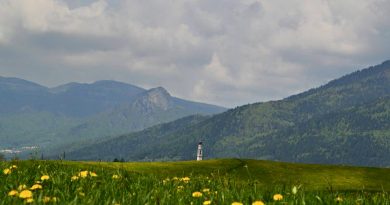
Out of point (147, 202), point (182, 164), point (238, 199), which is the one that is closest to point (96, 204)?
point (147, 202)

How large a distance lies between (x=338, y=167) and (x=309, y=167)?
3218 mm

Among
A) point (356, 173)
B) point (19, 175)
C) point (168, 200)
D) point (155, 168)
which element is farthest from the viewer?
point (356, 173)

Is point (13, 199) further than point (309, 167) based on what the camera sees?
No

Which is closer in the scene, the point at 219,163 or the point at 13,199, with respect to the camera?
the point at 13,199

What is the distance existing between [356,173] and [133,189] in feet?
129

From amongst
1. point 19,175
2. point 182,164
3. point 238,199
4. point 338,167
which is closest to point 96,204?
point 238,199

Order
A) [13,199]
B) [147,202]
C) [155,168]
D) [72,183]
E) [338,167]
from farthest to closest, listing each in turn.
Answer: [338,167] → [155,168] → [72,183] → [147,202] → [13,199]

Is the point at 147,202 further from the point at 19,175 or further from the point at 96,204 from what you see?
the point at 19,175

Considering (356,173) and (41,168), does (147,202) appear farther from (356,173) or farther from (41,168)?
(356,173)

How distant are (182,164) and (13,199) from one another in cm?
3957

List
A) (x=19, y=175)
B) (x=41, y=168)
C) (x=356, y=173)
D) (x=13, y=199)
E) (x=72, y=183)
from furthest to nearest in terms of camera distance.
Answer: (x=356, y=173)
(x=41, y=168)
(x=19, y=175)
(x=72, y=183)
(x=13, y=199)

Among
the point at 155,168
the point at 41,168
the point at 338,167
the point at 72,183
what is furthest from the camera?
the point at 338,167

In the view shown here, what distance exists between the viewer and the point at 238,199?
7.61 m

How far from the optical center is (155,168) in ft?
135
